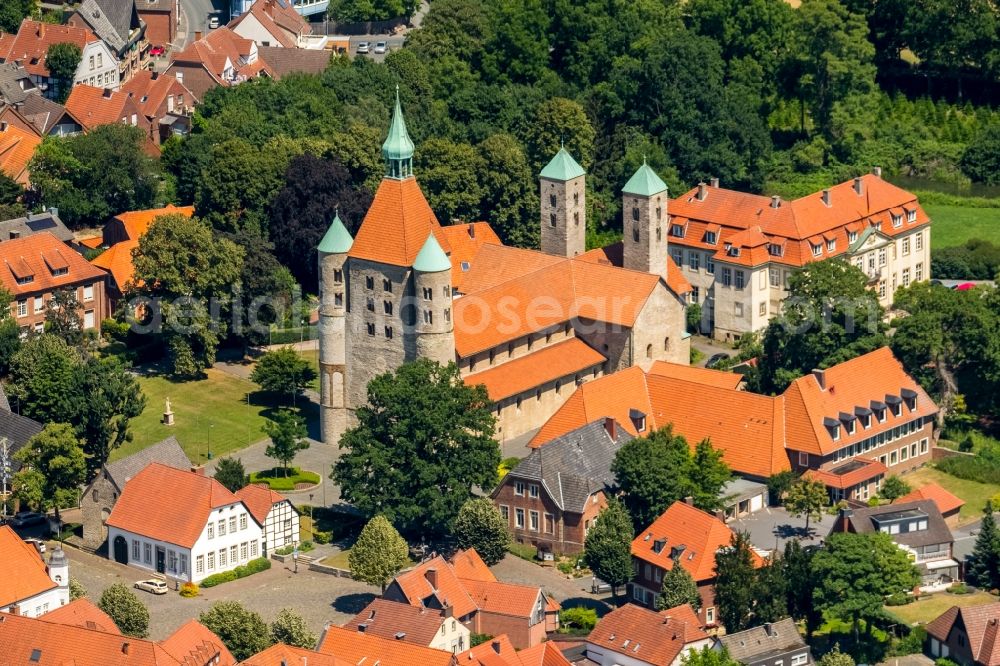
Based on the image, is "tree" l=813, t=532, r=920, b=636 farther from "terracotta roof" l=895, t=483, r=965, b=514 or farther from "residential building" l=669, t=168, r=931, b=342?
"residential building" l=669, t=168, r=931, b=342

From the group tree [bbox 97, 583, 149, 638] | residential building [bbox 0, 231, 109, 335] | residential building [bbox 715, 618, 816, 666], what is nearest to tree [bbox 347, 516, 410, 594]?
tree [bbox 97, 583, 149, 638]

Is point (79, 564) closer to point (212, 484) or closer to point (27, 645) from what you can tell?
point (212, 484)

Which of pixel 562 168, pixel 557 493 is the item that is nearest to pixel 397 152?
pixel 562 168

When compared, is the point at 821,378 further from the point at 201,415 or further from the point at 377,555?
the point at 201,415

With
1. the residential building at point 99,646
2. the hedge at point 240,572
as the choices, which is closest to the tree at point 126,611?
the residential building at point 99,646

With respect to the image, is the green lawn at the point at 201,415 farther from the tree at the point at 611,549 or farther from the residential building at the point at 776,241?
the residential building at the point at 776,241

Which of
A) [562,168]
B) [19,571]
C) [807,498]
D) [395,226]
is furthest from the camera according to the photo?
[562,168]
